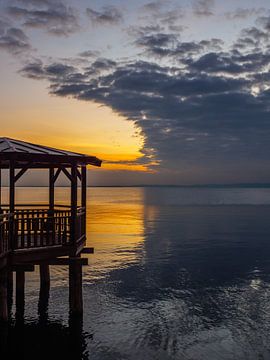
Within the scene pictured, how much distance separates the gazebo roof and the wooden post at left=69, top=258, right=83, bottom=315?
13.8 ft

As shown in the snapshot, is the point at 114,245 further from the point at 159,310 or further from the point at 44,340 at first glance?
the point at 44,340

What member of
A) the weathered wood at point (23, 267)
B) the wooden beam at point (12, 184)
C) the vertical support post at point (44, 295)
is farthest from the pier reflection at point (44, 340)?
the wooden beam at point (12, 184)

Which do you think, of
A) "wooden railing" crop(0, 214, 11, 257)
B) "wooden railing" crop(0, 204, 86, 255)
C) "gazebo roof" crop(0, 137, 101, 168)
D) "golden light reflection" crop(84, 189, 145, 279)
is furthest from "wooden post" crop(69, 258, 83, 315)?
"golden light reflection" crop(84, 189, 145, 279)

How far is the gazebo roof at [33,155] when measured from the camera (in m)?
15.6

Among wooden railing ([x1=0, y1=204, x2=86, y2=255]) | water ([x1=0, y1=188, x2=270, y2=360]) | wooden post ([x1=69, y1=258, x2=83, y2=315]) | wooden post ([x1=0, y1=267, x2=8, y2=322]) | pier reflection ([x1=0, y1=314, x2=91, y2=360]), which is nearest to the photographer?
pier reflection ([x1=0, y1=314, x2=91, y2=360])

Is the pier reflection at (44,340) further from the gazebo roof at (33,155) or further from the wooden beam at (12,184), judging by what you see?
the gazebo roof at (33,155)

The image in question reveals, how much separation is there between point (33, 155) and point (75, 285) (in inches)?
234

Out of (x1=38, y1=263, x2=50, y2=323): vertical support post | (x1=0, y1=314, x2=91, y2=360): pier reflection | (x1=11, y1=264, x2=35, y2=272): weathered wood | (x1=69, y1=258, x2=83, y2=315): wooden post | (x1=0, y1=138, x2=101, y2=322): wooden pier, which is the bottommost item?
(x1=0, y1=314, x2=91, y2=360): pier reflection

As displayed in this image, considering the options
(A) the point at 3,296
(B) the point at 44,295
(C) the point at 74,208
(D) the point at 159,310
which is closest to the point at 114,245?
(B) the point at 44,295

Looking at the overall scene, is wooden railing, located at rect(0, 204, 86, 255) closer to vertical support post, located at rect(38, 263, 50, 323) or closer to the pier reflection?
the pier reflection

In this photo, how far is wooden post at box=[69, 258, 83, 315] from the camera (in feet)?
58.4

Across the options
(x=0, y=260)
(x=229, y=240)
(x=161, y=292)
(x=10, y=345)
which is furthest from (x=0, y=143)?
(x=229, y=240)

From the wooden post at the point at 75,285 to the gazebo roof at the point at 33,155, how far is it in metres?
4.20

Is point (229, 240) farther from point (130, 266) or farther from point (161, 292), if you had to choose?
point (161, 292)
